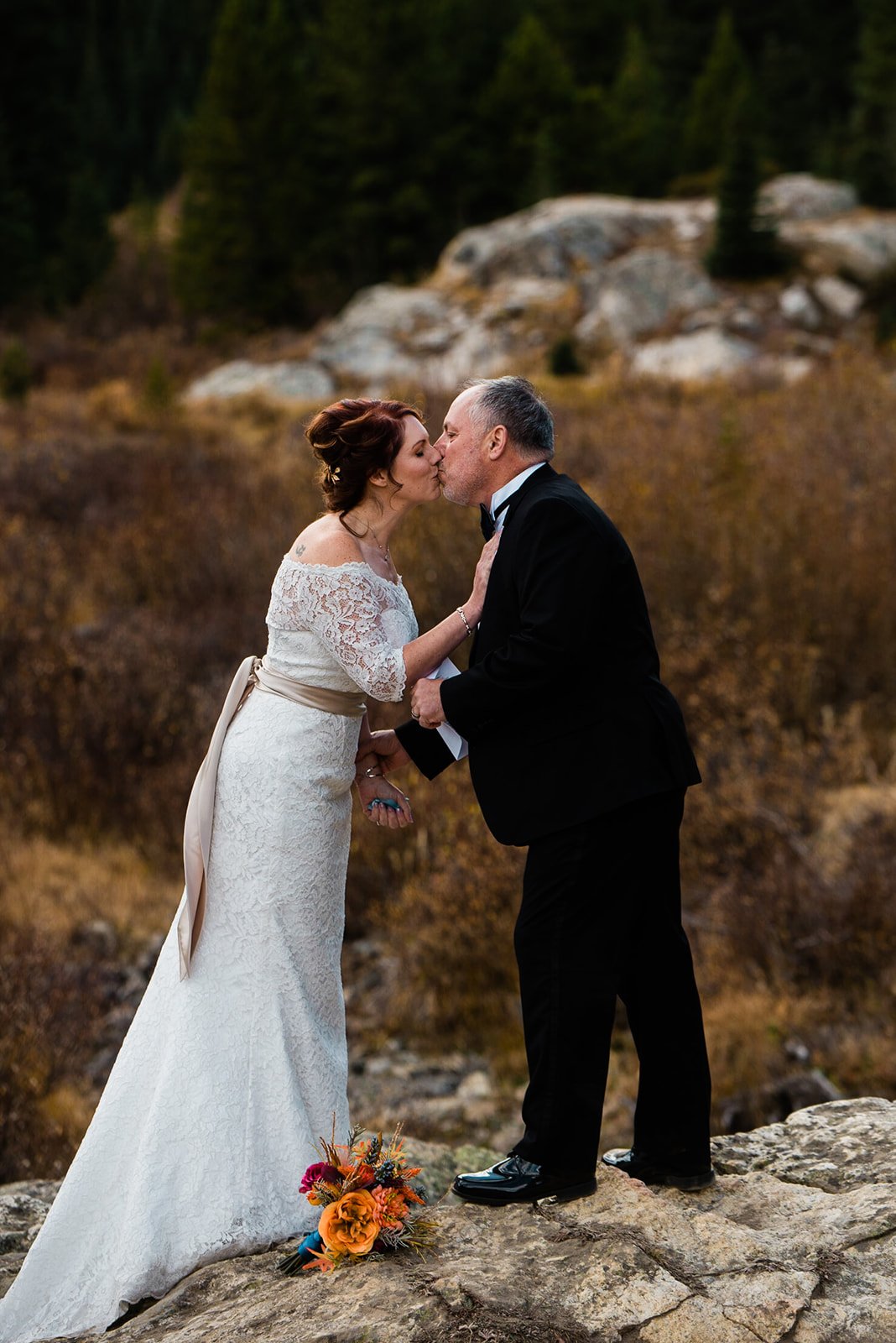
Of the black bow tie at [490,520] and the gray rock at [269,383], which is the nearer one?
the black bow tie at [490,520]

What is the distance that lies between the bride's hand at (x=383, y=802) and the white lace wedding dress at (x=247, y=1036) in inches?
5.7

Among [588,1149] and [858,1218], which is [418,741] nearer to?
[588,1149]

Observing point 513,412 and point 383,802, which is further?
point 383,802

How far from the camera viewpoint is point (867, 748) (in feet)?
22.9

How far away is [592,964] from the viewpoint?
2949mm

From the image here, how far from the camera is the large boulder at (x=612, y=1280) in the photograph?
2.54m

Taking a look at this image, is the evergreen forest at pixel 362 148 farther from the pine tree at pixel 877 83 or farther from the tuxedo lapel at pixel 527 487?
the tuxedo lapel at pixel 527 487

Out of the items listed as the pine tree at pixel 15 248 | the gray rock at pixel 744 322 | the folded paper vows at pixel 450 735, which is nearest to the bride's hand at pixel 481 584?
the folded paper vows at pixel 450 735

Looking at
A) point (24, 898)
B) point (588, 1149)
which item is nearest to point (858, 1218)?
point (588, 1149)

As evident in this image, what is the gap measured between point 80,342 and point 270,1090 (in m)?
25.0

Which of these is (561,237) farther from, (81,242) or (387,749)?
(387,749)

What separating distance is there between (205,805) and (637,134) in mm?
32102

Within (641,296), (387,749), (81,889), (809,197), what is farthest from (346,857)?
(809,197)

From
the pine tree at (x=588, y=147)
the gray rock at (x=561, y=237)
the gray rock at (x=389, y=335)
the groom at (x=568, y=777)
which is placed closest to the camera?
the groom at (x=568, y=777)
